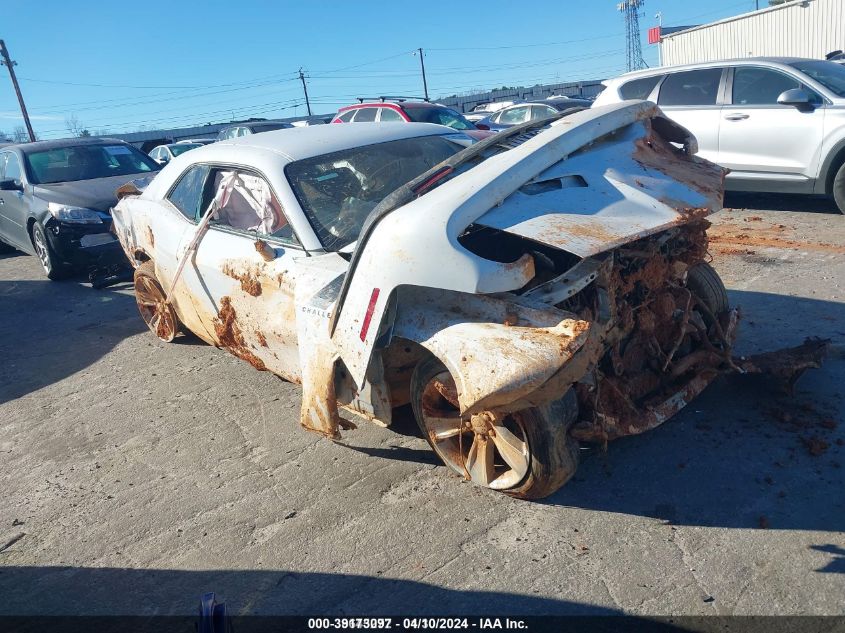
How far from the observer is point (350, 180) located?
167 inches

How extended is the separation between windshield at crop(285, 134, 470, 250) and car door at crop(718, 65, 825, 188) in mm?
4834

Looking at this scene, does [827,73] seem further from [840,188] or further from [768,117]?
[840,188]

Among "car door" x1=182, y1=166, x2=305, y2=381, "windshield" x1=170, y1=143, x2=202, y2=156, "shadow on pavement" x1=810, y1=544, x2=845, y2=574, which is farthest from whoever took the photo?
"windshield" x1=170, y1=143, x2=202, y2=156

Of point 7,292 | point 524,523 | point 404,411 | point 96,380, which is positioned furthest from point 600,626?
point 7,292

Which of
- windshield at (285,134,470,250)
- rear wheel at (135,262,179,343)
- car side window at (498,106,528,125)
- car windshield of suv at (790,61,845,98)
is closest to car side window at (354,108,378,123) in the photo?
car side window at (498,106,528,125)

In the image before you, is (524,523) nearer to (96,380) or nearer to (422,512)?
(422,512)

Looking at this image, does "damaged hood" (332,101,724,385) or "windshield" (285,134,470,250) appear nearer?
"damaged hood" (332,101,724,385)

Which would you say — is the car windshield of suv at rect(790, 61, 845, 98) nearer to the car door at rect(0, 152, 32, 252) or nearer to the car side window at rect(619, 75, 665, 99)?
the car side window at rect(619, 75, 665, 99)

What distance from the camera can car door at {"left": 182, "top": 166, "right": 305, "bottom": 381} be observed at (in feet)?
12.7

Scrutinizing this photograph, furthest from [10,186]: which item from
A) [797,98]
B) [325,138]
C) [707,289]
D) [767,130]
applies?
[797,98]

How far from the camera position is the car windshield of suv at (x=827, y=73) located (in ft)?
24.8

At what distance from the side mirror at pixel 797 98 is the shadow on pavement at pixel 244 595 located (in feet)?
22.2

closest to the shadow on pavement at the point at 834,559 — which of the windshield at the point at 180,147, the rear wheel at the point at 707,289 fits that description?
the rear wheel at the point at 707,289

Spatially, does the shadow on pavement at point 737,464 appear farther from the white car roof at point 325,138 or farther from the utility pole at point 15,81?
the utility pole at point 15,81
